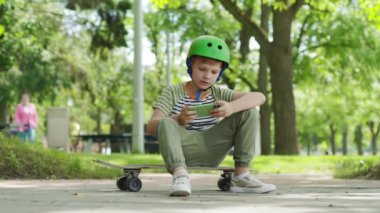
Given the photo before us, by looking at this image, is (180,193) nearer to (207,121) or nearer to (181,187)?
(181,187)

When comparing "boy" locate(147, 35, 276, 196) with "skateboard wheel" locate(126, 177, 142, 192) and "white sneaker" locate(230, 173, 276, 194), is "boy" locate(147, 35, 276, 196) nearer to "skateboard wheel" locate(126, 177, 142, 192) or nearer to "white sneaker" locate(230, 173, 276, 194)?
"white sneaker" locate(230, 173, 276, 194)

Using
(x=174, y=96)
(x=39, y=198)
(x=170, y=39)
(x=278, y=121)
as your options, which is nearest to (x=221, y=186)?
(x=174, y=96)

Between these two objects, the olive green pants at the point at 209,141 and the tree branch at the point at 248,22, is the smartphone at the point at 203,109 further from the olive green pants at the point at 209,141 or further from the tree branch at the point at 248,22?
the tree branch at the point at 248,22

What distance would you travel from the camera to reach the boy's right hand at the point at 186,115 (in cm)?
502

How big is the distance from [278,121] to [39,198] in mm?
14177

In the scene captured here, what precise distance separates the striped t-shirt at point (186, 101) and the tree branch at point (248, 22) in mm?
11796

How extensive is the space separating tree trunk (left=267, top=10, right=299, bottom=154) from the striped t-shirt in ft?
41.9

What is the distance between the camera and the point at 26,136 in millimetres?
17844

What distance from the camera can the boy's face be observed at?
17.0 feet

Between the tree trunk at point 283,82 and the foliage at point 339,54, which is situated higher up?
the foliage at point 339,54

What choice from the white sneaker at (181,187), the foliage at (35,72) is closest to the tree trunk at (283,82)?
the foliage at (35,72)

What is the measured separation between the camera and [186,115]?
5.04 meters

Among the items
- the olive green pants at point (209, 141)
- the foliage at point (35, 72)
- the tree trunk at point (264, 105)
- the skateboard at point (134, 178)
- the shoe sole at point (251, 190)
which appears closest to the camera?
the olive green pants at point (209, 141)

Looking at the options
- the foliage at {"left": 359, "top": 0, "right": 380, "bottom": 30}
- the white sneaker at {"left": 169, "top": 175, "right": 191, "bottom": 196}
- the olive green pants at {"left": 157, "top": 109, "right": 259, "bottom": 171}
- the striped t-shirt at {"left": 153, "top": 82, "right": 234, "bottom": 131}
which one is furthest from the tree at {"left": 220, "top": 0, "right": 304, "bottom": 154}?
the white sneaker at {"left": 169, "top": 175, "right": 191, "bottom": 196}
